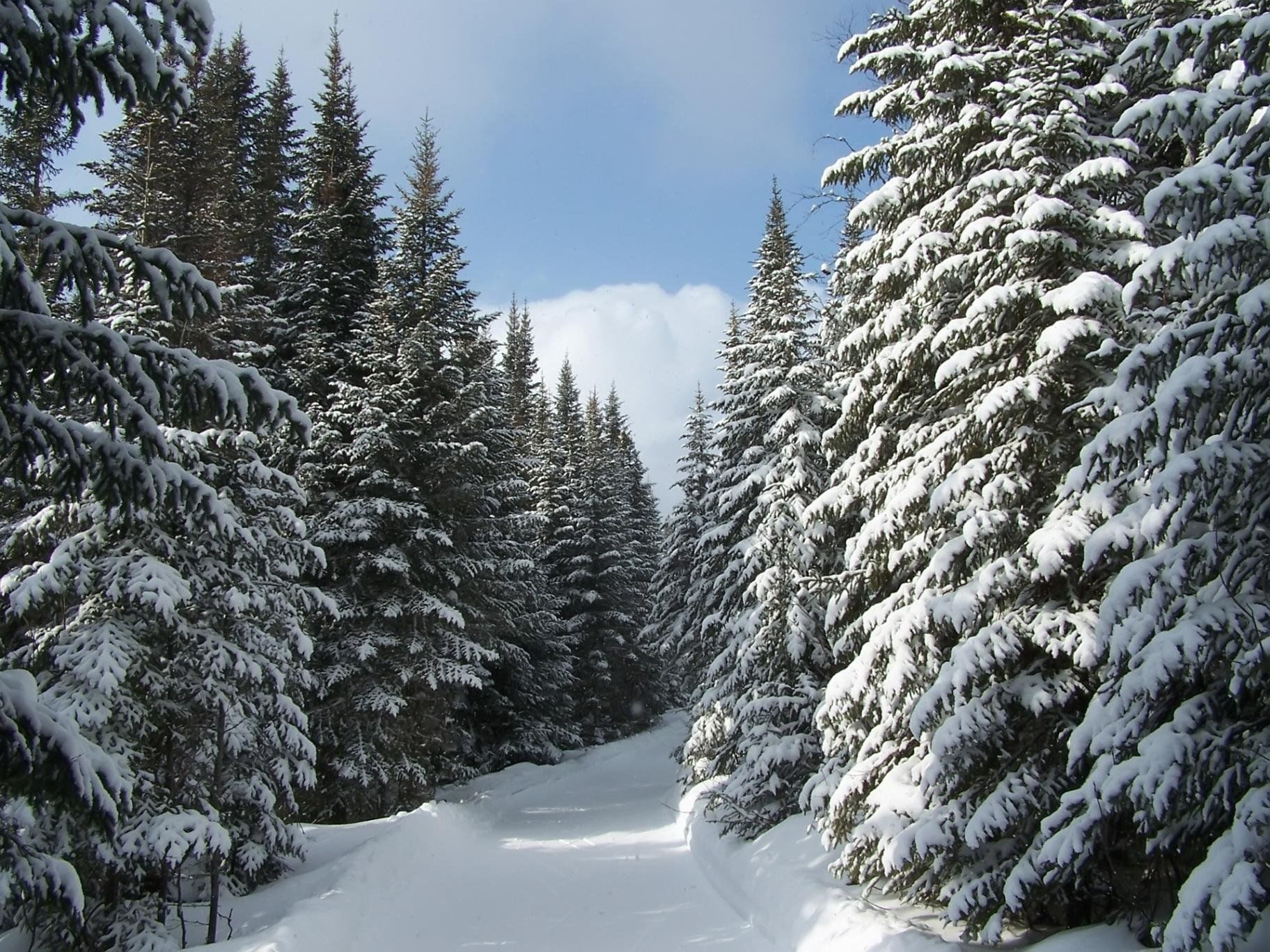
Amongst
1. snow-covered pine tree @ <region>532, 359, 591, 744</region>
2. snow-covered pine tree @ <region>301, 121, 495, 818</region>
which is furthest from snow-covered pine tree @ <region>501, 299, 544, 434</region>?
snow-covered pine tree @ <region>301, 121, 495, 818</region>

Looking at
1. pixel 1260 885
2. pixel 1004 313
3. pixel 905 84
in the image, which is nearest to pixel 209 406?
pixel 1260 885

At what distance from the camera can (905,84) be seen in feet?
28.9

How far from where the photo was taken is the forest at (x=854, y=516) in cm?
436

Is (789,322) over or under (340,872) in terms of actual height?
over

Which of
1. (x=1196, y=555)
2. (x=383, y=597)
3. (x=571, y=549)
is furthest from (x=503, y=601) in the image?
(x=1196, y=555)

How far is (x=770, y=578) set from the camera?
13852 millimetres

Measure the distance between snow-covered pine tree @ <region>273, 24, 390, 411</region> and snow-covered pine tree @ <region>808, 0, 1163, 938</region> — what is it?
13827 millimetres

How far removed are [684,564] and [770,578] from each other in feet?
42.0

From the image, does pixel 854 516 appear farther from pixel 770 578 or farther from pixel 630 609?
pixel 630 609

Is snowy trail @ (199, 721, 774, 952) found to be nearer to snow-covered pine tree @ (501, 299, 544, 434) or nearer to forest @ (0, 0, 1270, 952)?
forest @ (0, 0, 1270, 952)

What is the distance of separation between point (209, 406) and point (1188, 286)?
21.1 feet

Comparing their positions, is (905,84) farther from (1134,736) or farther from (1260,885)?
(1260,885)

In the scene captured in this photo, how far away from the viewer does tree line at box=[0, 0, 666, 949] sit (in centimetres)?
415

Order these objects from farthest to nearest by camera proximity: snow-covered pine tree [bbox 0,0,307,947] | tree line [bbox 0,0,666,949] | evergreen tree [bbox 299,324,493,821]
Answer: evergreen tree [bbox 299,324,493,821] → tree line [bbox 0,0,666,949] → snow-covered pine tree [bbox 0,0,307,947]
